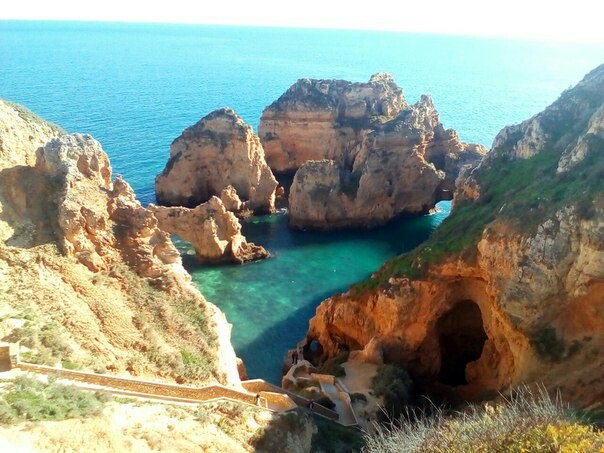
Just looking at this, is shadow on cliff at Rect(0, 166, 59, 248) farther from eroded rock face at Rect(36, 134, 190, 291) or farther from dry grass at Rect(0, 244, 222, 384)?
dry grass at Rect(0, 244, 222, 384)

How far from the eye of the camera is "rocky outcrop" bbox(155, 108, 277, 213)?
59594mm

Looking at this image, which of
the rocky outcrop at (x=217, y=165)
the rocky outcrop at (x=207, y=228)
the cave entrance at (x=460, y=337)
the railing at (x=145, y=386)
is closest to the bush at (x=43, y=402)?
the railing at (x=145, y=386)

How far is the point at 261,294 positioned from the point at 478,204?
1836cm

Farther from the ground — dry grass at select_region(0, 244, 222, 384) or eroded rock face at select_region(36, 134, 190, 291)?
eroded rock face at select_region(36, 134, 190, 291)

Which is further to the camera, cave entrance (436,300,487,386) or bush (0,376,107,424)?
cave entrance (436,300,487,386)

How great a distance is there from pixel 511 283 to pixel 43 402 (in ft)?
66.6

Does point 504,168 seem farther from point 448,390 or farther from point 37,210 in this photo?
point 37,210

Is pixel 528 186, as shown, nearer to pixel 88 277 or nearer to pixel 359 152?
pixel 88 277

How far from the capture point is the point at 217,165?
60969mm

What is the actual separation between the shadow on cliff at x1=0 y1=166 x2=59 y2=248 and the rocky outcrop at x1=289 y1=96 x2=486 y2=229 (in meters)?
33.8

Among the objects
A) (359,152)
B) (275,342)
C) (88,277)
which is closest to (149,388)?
(88,277)

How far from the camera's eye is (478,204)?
33.1 m

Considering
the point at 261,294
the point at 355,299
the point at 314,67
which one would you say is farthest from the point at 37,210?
the point at 314,67

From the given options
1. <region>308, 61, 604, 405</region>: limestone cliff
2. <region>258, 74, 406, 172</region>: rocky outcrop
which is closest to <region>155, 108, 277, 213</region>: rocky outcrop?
<region>258, 74, 406, 172</region>: rocky outcrop
